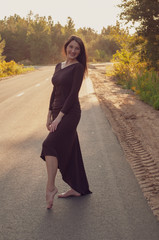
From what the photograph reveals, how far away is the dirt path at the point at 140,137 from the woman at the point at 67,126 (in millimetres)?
863

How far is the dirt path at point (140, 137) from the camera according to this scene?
397 cm

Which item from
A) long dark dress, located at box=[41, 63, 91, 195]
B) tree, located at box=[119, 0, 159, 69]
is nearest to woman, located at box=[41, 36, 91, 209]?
long dark dress, located at box=[41, 63, 91, 195]

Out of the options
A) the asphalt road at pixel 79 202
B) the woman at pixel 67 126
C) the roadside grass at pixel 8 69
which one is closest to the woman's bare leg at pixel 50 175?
the woman at pixel 67 126

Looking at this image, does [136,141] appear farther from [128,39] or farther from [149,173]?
[128,39]

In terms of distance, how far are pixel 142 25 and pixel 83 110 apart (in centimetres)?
566

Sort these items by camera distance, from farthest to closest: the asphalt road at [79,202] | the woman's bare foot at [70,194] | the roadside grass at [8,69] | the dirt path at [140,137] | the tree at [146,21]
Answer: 1. the roadside grass at [8,69]
2. the tree at [146,21]
3. the dirt path at [140,137]
4. the woman's bare foot at [70,194]
5. the asphalt road at [79,202]

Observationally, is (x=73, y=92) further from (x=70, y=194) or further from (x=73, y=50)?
(x=70, y=194)

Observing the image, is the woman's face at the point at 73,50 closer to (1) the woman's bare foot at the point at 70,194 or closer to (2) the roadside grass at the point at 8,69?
(1) the woman's bare foot at the point at 70,194

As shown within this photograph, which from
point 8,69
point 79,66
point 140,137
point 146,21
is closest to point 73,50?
point 79,66

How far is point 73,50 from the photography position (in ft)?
11.4

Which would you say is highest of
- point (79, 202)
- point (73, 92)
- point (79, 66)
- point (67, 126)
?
point (79, 66)

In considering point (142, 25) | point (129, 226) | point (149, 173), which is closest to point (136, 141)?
point (149, 173)

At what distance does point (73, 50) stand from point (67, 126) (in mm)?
843

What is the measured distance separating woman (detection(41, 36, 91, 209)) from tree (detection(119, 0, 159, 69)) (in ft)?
32.4
